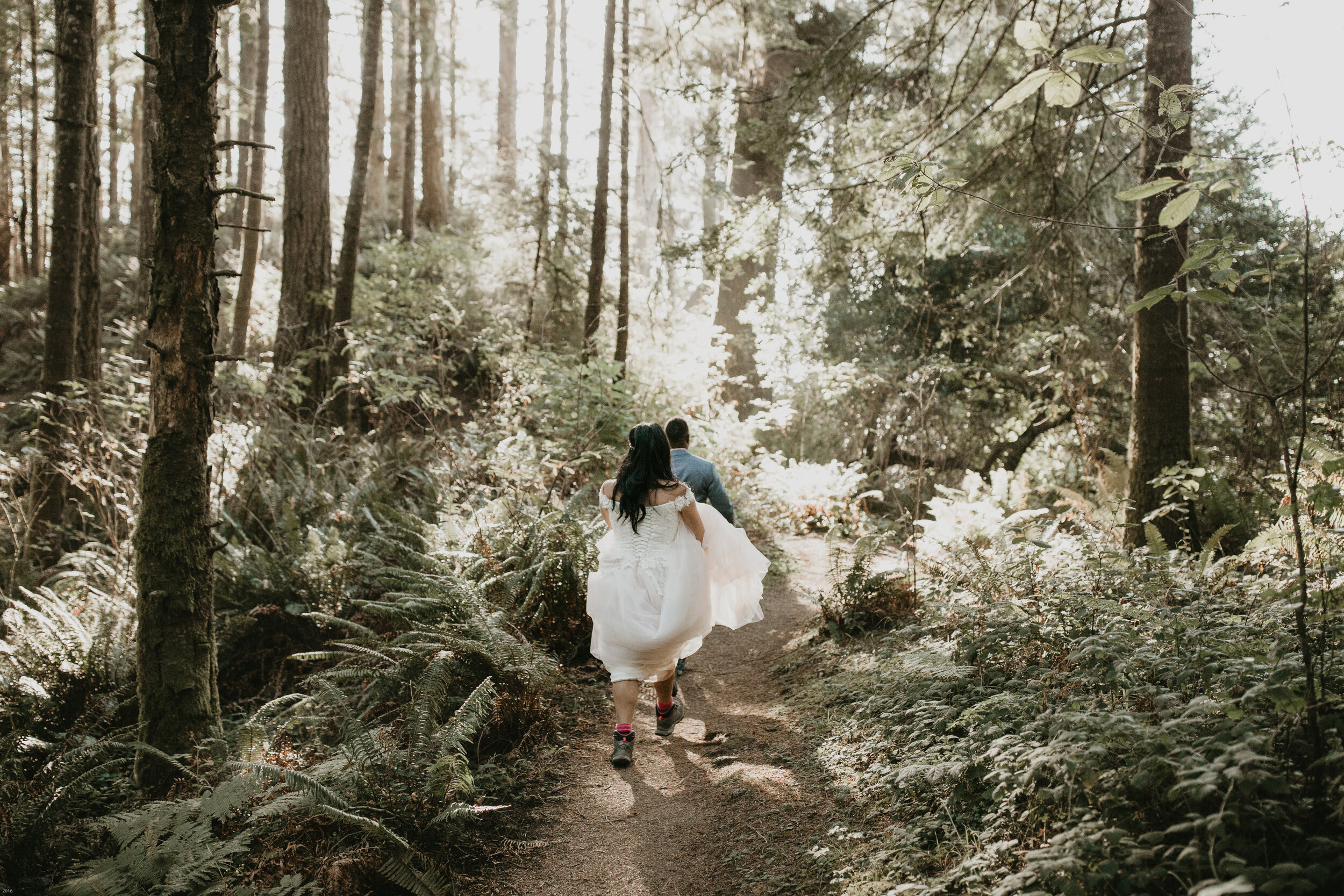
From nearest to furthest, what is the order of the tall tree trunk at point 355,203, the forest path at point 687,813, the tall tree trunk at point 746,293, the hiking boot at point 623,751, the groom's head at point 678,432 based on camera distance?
the forest path at point 687,813 → the hiking boot at point 623,751 → the groom's head at point 678,432 → the tall tree trunk at point 355,203 → the tall tree trunk at point 746,293

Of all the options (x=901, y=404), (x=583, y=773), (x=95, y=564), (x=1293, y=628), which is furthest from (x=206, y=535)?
(x=901, y=404)

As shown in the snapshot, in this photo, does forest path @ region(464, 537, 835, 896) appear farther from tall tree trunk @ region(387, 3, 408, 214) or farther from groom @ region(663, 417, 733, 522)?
tall tree trunk @ region(387, 3, 408, 214)

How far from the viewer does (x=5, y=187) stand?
65.5ft

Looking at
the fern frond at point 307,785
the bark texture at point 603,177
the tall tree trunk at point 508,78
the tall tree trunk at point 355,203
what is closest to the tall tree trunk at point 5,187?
the tall tree trunk at point 355,203

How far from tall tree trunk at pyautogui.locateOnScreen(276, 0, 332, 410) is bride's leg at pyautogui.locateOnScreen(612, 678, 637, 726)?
8.54 metres

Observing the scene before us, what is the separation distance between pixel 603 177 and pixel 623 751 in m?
9.24

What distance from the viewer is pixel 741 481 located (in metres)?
12.1

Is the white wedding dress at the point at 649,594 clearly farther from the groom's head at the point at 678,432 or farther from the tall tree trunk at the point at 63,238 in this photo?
the tall tree trunk at the point at 63,238

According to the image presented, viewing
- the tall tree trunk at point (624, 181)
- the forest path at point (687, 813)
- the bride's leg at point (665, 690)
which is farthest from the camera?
the tall tree trunk at point (624, 181)

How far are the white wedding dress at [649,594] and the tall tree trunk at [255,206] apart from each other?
10.5 metres

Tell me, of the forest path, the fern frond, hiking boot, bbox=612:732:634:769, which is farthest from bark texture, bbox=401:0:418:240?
the fern frond

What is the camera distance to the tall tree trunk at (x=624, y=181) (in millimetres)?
11594

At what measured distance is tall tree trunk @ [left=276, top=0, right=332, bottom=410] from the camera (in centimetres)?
1136

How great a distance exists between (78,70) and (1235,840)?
10323 millimetres
